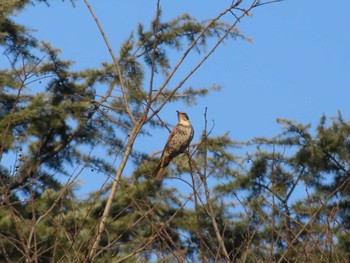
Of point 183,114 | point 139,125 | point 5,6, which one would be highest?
point 5,6

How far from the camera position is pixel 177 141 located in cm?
738

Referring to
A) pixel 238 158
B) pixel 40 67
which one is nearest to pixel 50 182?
pixel 40 67

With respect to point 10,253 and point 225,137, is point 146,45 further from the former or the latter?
point 10,253

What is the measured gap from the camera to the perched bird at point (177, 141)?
6.97m

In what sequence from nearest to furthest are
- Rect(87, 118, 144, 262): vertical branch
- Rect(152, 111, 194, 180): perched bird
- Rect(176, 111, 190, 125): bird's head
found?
Rect(87, 118, 144, 262): vertical branch, Rect(152, 111, 194, 180): perched bird, Rect(176, 111, 190, 125): bird's head

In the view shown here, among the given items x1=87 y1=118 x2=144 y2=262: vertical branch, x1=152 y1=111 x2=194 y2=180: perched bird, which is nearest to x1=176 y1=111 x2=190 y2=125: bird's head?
x1=152 y1=111 x2=194 y2=180: perched bird

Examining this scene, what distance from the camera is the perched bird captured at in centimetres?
697

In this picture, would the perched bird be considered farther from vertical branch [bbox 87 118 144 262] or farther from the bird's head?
vertical branch [bbox 87 118 144 262]

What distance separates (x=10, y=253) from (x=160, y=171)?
2.61m

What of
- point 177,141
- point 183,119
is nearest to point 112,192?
point 177,141

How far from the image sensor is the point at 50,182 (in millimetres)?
11625

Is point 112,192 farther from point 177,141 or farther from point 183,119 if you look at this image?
point 183,119

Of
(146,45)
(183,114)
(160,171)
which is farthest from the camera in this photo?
(146,45)

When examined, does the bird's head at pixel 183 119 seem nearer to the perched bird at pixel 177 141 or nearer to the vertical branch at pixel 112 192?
the perched bird at pixel 177 141
